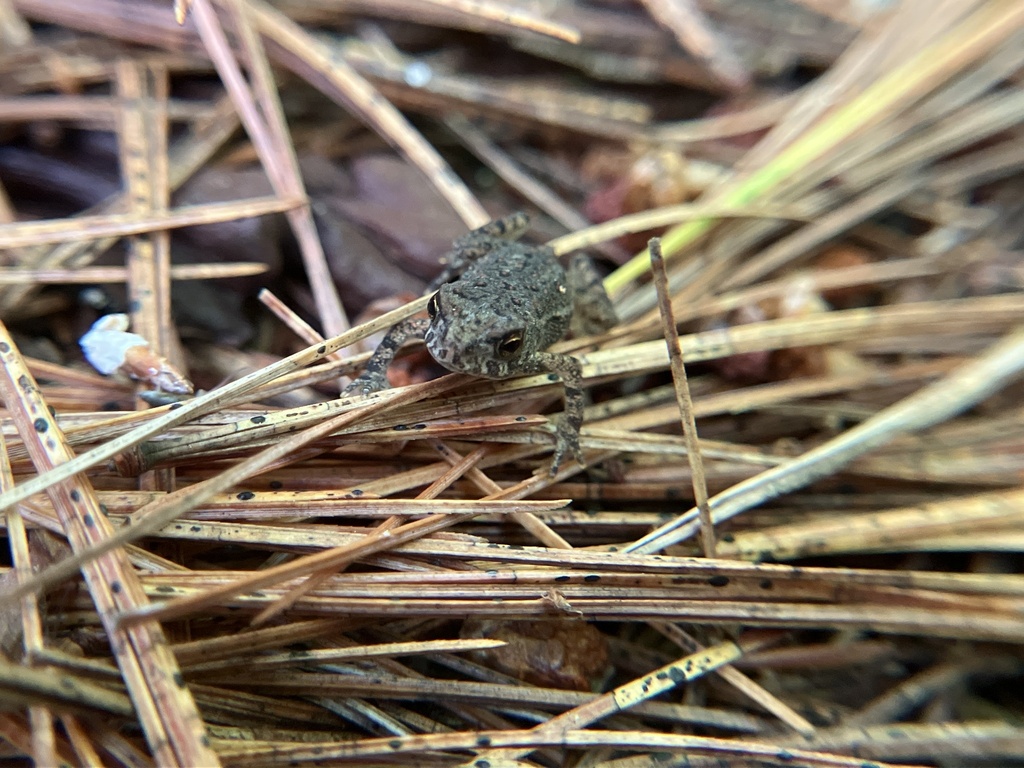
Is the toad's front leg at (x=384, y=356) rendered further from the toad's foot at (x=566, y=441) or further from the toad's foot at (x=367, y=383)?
the toad's foot at (x=566, y=441)

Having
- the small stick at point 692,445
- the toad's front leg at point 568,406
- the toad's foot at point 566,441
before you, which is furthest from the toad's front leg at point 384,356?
the small stick at point 692,445

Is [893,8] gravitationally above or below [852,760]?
above

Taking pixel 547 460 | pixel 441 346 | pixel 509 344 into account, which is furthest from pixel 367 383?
pixel 547 460

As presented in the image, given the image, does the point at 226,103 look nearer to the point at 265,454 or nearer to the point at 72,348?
the point at 72,348

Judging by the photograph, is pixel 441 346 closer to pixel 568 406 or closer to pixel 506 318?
pixel 506 318

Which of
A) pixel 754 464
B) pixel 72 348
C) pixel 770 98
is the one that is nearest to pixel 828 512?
pixel 754 464

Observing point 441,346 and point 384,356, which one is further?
point 384,356
